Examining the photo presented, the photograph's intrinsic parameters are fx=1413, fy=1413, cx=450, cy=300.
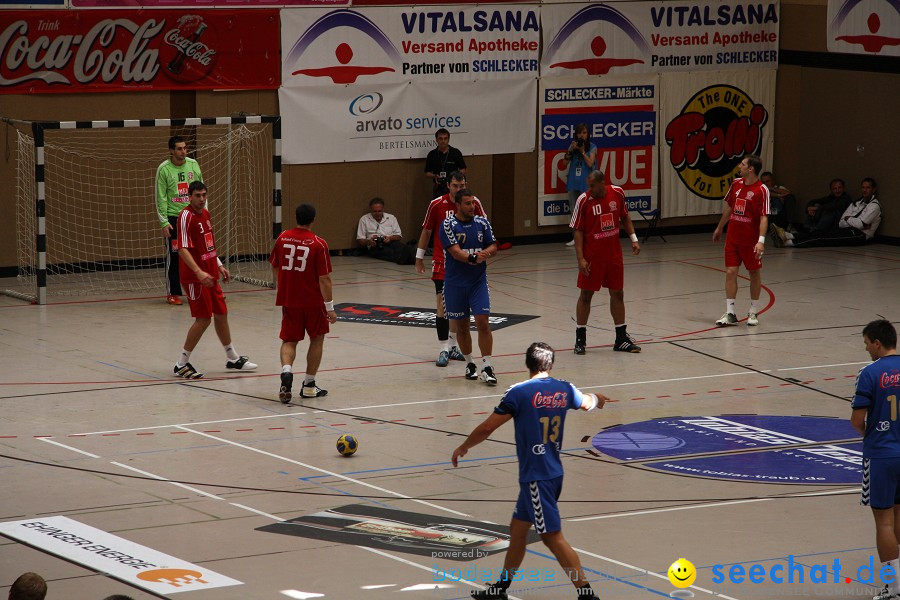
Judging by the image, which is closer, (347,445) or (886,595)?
(886,595)

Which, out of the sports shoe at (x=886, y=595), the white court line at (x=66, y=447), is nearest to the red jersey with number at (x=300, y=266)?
the white court line at (x=66, y=447)

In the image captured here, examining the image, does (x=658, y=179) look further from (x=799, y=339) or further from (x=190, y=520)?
(x=190, y=520)

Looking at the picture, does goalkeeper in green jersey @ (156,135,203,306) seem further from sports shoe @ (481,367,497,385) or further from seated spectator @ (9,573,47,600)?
seated spectator @ (9,573,47,600)

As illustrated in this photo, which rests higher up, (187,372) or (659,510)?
(187,372)

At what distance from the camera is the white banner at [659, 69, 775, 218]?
26.6 m

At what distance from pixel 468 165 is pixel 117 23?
6.74 m

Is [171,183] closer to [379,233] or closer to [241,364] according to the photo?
[241,364]

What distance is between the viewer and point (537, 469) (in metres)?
8.61

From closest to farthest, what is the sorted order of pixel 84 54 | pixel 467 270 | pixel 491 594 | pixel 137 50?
1. pixel 491 594
2. pixel 467 270
3. pixel 84 54
4. pixel 137 50

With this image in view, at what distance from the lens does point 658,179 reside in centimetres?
2661

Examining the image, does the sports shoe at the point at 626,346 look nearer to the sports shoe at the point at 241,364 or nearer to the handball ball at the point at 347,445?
the sports shoe at the point at 241,364

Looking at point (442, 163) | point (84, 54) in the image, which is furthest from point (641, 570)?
point (442, 163)

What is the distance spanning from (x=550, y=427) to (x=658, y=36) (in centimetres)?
1871

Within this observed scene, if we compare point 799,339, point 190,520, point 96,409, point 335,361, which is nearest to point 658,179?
point 799,339
